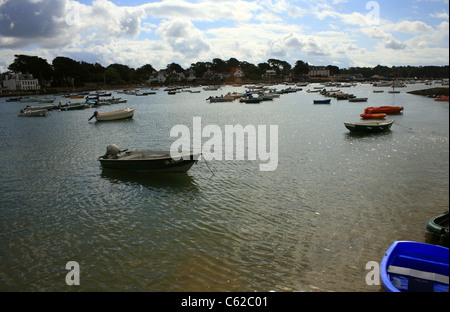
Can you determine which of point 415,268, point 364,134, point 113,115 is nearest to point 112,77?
point 113,115

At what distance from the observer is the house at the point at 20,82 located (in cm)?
16038

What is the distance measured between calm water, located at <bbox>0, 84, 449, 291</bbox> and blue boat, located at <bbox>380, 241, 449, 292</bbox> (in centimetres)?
119

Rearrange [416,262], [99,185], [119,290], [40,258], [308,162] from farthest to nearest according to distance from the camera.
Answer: [308,162] < [99,185] < [40,258] < [119,290] < [416,262]

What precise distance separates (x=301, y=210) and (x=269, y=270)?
5.08 m

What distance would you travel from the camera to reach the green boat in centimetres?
1054

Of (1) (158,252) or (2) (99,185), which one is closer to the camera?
(1) (158,252)

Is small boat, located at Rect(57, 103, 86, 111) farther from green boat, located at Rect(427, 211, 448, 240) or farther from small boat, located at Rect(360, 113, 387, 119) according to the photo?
green boat, located at Rect(427, 211, 448, 240)

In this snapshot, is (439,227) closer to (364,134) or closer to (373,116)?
(364,134)

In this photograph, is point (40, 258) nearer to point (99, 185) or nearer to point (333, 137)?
point (99, 185)

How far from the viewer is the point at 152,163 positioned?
19.4m

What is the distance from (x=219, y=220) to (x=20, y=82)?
18838 cm

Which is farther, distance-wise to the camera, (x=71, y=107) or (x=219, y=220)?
(x=71, y=107)

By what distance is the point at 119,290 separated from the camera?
923 centimetres

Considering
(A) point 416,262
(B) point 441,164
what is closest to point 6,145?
(A) point 416,262
